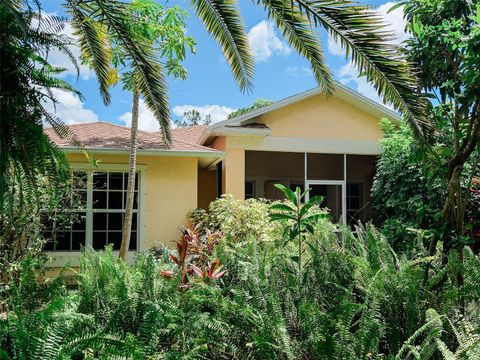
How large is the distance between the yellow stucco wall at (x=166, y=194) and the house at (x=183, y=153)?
0.03 metres

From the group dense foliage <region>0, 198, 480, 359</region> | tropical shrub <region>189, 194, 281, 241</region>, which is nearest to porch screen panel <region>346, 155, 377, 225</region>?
tropical shrub <region>189, 194, 281, 241</region>

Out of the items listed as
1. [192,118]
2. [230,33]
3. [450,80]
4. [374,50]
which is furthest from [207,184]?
[192,118]

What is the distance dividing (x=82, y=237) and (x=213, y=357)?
31.1 feet

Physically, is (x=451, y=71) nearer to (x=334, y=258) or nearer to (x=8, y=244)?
(x=334, y=258)

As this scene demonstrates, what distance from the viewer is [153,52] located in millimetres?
6516

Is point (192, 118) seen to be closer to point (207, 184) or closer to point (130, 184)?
point (207, 184)

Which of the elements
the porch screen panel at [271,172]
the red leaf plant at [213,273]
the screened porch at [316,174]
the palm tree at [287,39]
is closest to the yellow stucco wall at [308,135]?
the screened porch at [316,174]

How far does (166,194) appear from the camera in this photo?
1233 centimetres

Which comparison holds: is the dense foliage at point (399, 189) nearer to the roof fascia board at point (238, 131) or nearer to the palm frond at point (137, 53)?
the roof fascia board at point (238, 131)

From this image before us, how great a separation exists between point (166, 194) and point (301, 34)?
A: 760 centimetres

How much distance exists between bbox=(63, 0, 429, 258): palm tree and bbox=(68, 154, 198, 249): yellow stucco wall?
4.71m

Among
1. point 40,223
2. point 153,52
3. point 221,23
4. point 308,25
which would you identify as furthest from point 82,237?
point 308,25

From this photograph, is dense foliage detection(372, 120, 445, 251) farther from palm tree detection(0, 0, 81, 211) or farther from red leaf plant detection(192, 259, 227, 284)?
palm tree detection(0, 0, 81, 211)

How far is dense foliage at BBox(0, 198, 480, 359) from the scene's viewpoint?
273 centimetres
